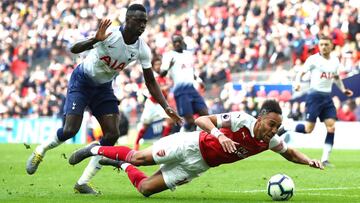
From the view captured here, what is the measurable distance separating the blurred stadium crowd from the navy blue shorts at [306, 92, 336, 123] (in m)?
8.87

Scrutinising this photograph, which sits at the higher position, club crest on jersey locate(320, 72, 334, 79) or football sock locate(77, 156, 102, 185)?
club crest on jersey locate(320, 72, 334, 79)

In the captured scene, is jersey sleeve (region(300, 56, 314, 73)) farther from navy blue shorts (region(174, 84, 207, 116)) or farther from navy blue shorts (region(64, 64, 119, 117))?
navy blue shorts (region(64, 64, 119, 117))

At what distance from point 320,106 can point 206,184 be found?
5480 mm

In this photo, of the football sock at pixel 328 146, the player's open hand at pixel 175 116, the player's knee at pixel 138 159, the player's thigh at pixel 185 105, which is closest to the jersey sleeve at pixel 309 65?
the football sock at pixel 328 146

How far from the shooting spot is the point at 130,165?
11547 millimetres

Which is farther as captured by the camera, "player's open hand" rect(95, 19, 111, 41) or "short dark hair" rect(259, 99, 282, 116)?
"player's open hand" rect(95, 19, 111, 41)

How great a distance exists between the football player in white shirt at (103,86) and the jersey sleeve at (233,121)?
145 cm

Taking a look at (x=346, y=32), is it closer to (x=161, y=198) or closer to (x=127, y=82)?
(x=127, y=82)

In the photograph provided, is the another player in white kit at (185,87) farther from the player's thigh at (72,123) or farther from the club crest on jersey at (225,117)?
the club crest on jersey at (225,117)

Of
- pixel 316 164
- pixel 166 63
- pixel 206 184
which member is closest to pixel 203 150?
pixel 316 164

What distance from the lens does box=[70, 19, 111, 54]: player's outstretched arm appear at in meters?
11.2

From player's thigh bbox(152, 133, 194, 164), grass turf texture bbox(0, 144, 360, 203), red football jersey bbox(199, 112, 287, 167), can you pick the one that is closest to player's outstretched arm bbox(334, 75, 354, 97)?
grass turf texture bbox(0, 144, 360, 203)

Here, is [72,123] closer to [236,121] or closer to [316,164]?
[236,121]

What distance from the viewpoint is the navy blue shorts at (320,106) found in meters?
18.6
